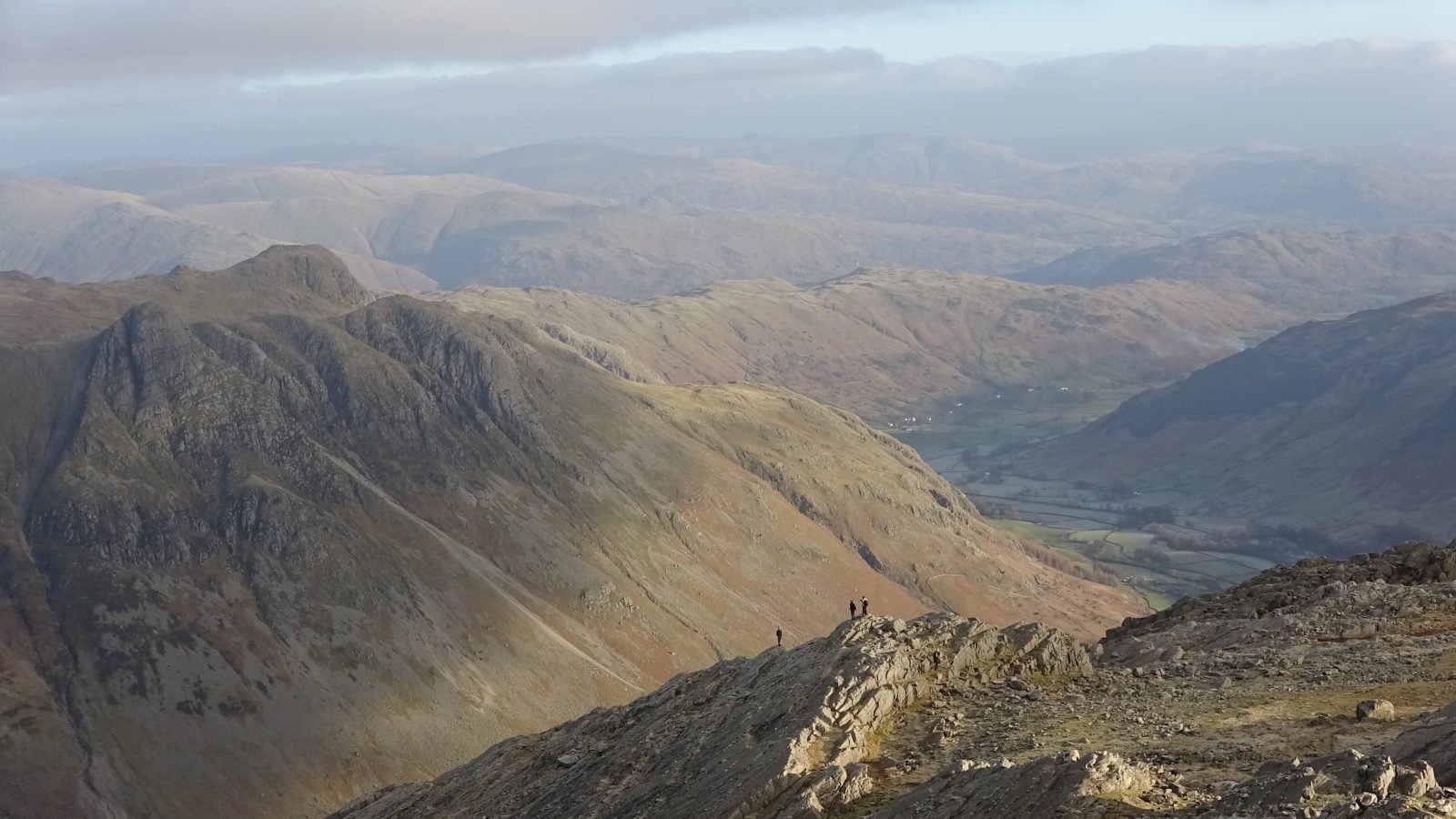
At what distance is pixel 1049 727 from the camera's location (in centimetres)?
4584

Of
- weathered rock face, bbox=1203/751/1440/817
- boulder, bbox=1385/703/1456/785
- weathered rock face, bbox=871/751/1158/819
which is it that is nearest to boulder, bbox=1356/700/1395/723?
boulder, bbox=1385/703/1456/785

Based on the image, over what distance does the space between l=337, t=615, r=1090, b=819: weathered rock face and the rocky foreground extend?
0.37 feet

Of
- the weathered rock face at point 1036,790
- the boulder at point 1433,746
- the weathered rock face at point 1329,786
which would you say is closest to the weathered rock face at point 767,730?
the weathered rock face at point 1036,790

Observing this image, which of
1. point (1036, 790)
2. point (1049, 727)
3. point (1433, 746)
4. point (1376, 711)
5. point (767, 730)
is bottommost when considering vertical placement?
point (767, 730)

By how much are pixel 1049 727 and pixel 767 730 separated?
10759 mm

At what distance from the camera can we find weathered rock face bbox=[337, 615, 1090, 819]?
44625 millimetres

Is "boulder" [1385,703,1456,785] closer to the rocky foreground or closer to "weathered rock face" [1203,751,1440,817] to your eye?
the rocky foreground

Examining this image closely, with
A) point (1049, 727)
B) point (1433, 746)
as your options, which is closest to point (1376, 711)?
point (1433, 746)

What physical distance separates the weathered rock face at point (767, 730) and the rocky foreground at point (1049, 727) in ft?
0.37

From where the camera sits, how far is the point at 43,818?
6270 inches

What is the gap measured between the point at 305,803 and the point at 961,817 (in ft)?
506

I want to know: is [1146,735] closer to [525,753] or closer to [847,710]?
[847,710]

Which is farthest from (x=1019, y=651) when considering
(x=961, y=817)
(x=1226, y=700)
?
(x=961, y=817)

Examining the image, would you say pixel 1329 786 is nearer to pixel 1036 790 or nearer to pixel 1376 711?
pixel 1036 790
